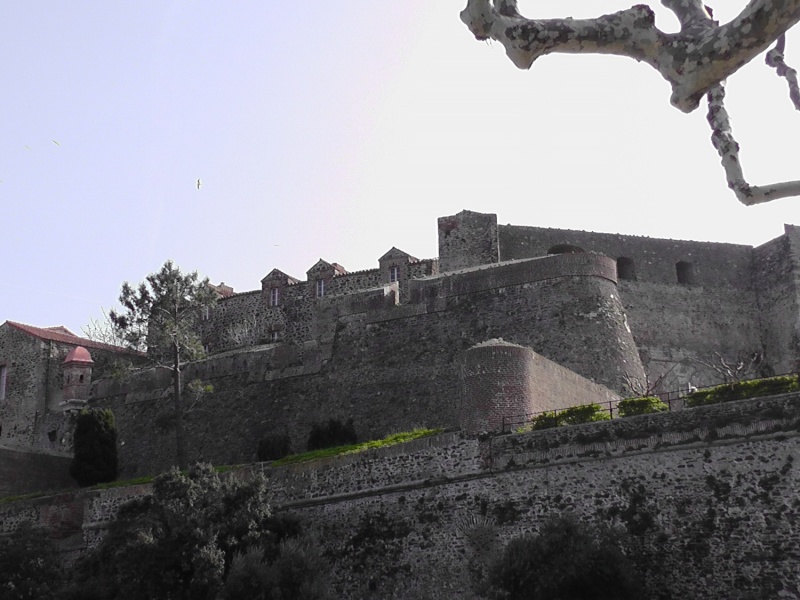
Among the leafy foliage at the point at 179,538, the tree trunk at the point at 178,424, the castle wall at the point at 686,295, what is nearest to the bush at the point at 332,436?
the tree trunk at the point at 178,424

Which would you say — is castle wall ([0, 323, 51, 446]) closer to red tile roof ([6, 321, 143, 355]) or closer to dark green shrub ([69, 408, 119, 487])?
red tile roof ([6, 321, 143, 355])

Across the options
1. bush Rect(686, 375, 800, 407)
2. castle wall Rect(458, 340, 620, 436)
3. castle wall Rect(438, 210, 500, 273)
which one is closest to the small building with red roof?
castle wall Rect(438, 210, 500, 273)

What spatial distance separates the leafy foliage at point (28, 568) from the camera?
28.5 meters

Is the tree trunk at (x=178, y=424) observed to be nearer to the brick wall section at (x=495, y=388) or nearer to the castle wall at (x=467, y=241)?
the castle wall at (x=467, y=241)

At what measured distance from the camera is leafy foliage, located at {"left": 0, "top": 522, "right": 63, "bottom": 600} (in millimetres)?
28453

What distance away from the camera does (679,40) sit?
9789 mm

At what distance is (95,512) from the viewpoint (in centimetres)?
3278

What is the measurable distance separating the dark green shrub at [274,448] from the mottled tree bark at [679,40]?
25.7 metres

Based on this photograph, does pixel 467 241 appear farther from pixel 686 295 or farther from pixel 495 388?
pixel 495 388

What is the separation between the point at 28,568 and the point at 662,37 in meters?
24.0

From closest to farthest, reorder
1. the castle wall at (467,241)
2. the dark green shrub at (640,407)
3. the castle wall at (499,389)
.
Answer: the dark green shrub at (640,407) → the castle wall at (499,389) → the castle wall at (467,241)

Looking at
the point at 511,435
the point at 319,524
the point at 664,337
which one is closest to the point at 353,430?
the point at 319,524

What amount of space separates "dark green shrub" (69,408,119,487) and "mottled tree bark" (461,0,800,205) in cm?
2953

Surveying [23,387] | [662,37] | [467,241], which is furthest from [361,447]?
[662,37]
